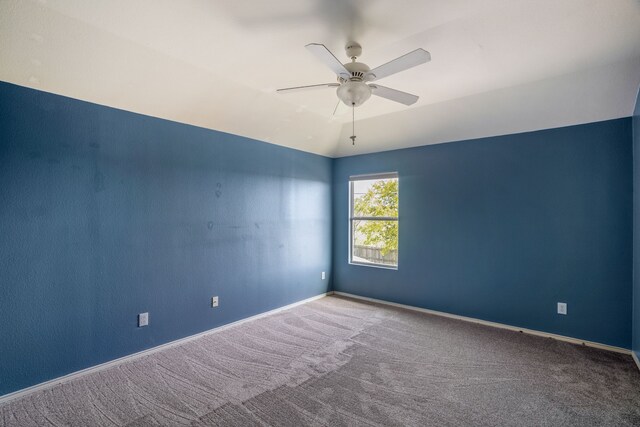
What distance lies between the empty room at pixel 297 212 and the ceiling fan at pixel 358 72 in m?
0.02

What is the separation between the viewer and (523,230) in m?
3.55

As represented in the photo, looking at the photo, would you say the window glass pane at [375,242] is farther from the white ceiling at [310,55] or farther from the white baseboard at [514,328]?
the white ceiling at [310,55]

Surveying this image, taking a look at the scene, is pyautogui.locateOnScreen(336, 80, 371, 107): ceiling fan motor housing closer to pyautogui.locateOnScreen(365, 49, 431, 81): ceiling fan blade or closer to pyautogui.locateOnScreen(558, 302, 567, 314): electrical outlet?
pyautogui.locateOnScreen(365, 49, 431, 81): ceiling fan blade

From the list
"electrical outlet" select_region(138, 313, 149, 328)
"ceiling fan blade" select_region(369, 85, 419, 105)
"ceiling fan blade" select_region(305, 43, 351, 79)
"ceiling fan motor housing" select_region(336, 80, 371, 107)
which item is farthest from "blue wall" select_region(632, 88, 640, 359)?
"electrical outlet" select_region(138, 313, 149, 328)

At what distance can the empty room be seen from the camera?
2.12 m

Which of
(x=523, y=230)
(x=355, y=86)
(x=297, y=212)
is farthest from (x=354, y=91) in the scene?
(x=523, y=230)

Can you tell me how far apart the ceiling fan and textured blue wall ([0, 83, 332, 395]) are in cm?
161

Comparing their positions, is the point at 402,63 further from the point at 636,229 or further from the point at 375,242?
the point at 375,242

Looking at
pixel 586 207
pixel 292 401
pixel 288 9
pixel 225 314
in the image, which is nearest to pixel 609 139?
pixel 586 207

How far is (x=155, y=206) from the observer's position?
303cm

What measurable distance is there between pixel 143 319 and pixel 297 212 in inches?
94.1

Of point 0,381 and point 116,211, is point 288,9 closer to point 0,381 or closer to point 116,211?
point 116,211

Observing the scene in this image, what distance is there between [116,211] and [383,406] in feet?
8.97

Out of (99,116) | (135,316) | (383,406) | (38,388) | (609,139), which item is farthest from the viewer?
(609,139)
